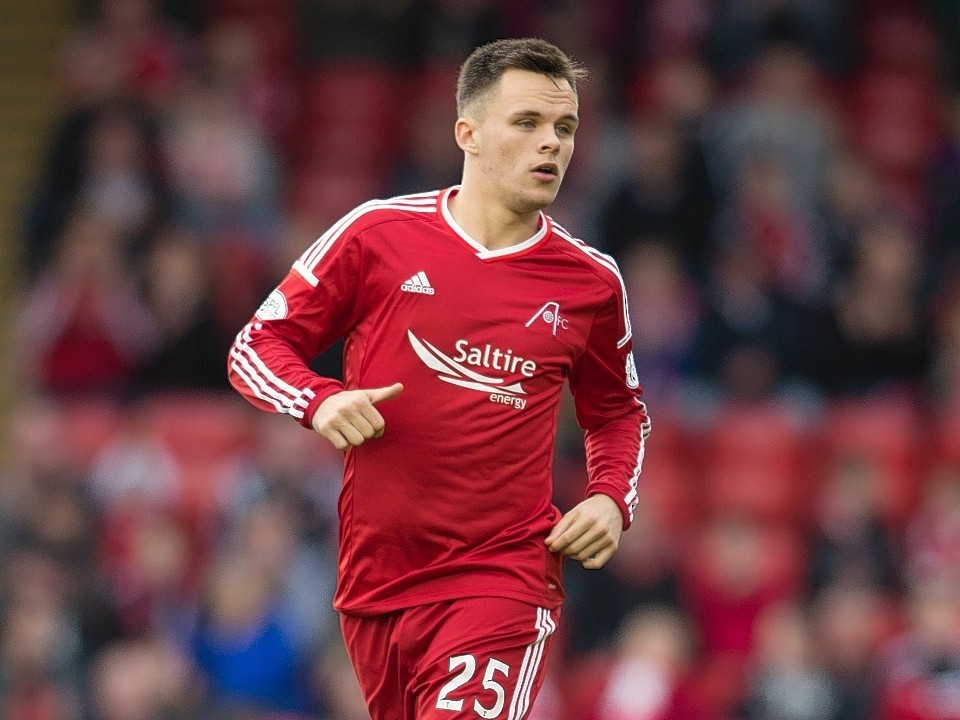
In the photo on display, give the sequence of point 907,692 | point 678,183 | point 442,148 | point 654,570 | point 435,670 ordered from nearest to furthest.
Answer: point 435,670 → point 907,692 → point 654,570 → point 678,183 → point 442,148

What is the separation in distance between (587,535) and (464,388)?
51 centimetres

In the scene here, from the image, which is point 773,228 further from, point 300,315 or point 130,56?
point 300,315

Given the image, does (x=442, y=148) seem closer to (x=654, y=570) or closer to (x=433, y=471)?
(x=654, y=570)

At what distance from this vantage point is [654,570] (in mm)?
9609

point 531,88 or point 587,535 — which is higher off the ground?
point 531,88

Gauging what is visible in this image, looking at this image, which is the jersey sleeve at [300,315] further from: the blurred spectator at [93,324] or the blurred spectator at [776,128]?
the blurred spectator at [776,128]

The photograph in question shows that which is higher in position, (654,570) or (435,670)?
(435,670)

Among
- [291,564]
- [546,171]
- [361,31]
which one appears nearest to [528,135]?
[546,171]

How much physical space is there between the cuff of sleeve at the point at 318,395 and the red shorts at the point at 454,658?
0.62 metres

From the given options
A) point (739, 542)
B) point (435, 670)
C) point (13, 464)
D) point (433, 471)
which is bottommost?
point (13, 464)

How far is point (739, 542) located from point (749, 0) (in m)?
4.31

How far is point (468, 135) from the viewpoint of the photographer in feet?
16.7

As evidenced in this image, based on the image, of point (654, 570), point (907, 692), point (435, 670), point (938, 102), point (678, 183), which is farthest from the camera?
point (938, 102)

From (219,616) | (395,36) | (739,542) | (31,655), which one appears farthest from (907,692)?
(395,36)
